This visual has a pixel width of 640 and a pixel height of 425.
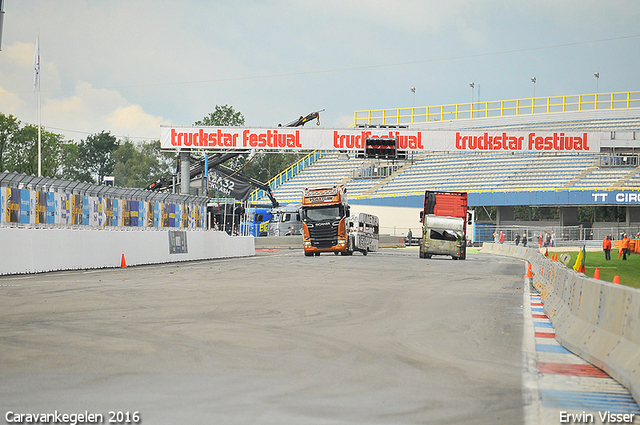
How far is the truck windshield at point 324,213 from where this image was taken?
41969mm

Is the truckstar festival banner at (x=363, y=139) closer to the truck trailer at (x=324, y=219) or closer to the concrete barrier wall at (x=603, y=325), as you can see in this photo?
the truck trailer at (x=324, y=219)

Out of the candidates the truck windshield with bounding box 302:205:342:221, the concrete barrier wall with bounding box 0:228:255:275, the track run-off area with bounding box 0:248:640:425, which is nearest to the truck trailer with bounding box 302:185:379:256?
the truck windshield with bounding box 302:205:342:221

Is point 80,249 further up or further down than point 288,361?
further up

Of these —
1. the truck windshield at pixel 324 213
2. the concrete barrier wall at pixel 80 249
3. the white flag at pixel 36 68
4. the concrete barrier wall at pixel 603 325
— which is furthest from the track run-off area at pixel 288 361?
the white flag at pixel 36 68

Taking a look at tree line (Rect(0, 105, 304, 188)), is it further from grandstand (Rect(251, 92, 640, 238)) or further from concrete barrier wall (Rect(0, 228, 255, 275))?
concrete barrier wall (Rect(0, 228, 255, 275))

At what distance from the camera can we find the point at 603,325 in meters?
8.16

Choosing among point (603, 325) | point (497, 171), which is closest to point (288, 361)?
point (603, 325)

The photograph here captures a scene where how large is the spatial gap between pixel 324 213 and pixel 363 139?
6280 mm

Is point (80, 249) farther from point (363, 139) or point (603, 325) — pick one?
point (363, 139)

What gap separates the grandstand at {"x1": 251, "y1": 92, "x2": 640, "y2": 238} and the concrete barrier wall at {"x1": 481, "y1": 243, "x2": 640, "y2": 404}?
50.1 m

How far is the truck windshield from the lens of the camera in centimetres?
4197

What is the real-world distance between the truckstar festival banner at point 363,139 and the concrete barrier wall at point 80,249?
42.9ft

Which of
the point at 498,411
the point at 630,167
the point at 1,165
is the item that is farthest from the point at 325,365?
the point at 1,165

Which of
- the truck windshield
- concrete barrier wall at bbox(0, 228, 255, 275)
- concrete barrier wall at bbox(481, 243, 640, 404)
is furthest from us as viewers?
the truck windshield
